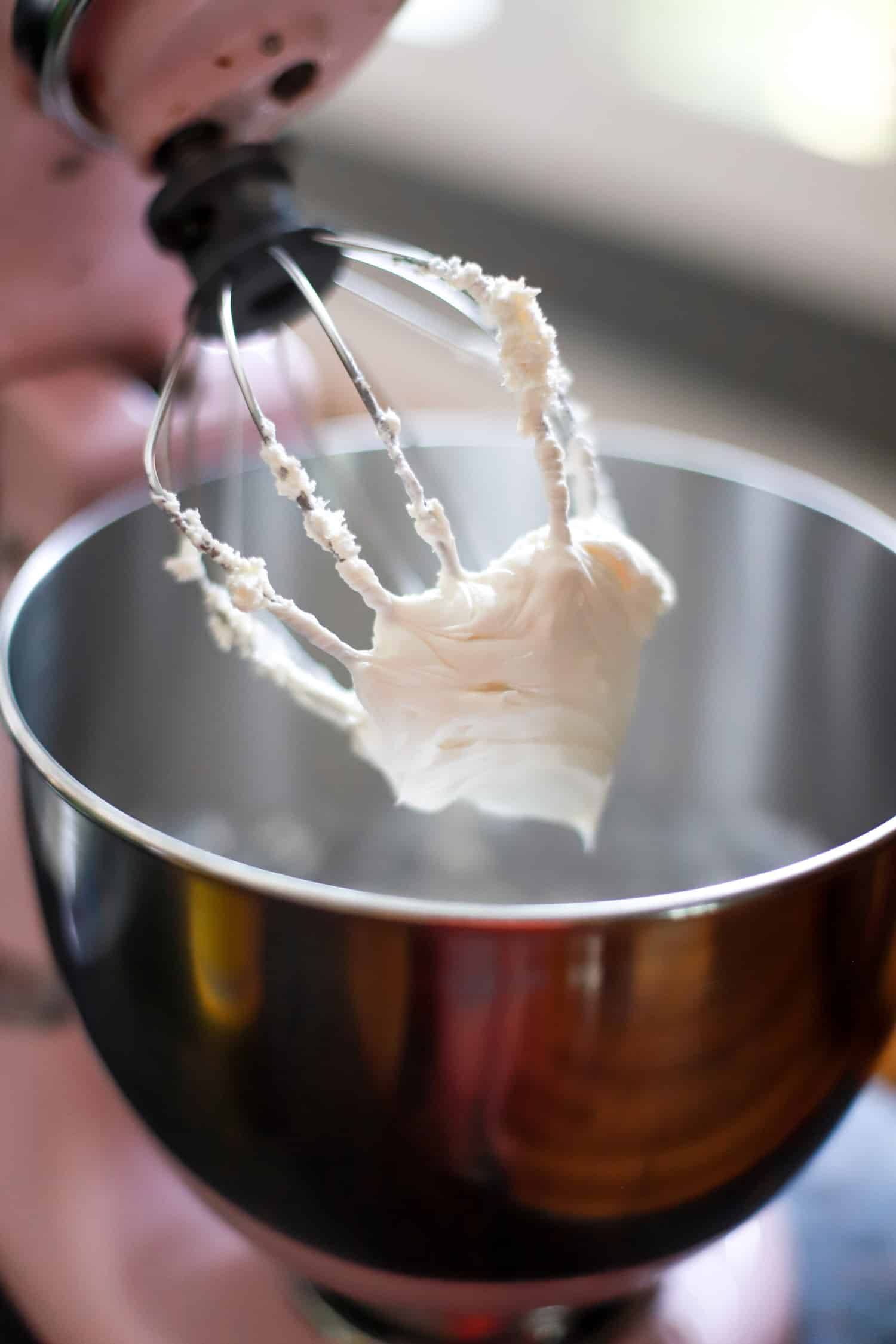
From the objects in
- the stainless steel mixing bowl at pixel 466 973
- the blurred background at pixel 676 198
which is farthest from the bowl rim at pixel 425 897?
the blurred background at pixel 676 198

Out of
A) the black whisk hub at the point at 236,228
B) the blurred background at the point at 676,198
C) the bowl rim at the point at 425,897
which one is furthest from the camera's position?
the blurred background at the point at 676,198

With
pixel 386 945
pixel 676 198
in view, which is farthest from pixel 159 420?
pixel 676 198

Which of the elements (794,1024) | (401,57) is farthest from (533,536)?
(401,57)

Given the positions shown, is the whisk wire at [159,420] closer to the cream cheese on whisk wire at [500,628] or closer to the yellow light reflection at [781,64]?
the cream cheese on whisk wire at [500,628]

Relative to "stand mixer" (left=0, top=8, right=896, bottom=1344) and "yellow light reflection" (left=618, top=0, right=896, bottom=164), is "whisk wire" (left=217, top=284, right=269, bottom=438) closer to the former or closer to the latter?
"stand mixer" (left=0, top=8, right=896, bottom=1344)

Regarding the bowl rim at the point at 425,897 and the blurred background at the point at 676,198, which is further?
the blurred background at the point at 676,198

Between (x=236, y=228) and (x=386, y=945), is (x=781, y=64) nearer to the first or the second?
(x=236, y=228)

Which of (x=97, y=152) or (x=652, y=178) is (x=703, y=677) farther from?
(x=652, y=178)
